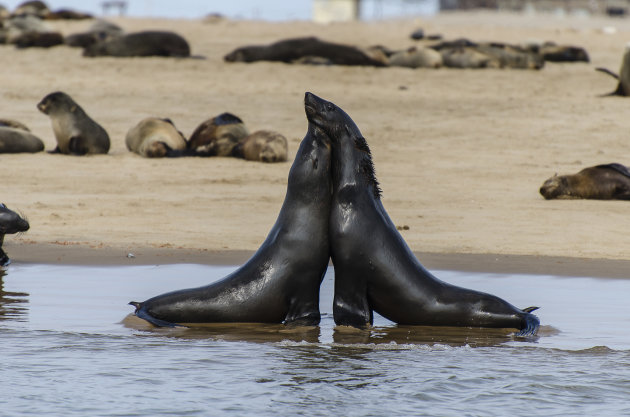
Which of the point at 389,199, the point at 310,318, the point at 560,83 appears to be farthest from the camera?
the point at 560,83

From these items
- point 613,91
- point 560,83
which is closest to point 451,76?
point 560,83

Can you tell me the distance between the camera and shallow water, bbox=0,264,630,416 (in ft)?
14.8

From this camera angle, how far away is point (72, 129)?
13.6m

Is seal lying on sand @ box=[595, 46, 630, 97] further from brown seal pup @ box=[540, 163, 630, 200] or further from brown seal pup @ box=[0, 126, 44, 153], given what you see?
brown seal pup @ box=[0, 126, 44, 153]

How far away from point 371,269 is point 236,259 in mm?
2348

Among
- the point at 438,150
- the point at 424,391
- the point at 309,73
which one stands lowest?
the point at 424,391

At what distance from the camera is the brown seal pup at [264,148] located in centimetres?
1299

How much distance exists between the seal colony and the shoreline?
68.4 inches

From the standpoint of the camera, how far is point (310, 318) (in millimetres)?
5754

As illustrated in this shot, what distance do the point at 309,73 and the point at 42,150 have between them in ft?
26.6

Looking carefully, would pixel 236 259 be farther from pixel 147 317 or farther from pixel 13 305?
pixel 147 317

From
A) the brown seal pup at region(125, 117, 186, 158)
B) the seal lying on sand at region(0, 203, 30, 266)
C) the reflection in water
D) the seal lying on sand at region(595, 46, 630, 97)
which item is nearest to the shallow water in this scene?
the reflection in water

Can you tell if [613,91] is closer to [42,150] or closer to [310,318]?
[42,150]

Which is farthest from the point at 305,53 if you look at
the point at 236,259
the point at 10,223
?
the point at 10,223
